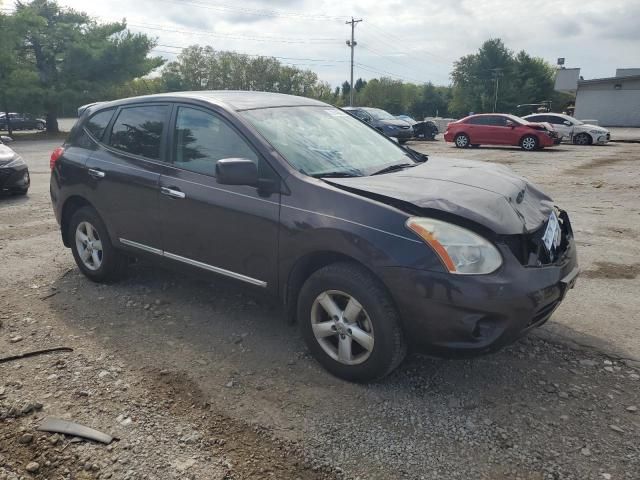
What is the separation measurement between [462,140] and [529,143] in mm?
2826

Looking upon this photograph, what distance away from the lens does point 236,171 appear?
123 inches

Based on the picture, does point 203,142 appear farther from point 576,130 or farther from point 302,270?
point 576,130

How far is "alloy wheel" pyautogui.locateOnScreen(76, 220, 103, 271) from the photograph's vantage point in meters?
4.60

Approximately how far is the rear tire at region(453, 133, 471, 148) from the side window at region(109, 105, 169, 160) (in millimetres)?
19460

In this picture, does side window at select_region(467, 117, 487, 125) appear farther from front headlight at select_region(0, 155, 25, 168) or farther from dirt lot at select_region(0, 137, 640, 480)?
dirt lot at select_region(0, 137, 640, 480)

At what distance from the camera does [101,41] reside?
3188 centimetres

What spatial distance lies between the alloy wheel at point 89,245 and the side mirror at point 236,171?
1970mm

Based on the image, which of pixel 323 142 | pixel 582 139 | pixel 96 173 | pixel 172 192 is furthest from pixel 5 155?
pixel 582 139

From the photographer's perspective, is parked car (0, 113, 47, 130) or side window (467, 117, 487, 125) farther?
parked car (0, 113, 47, 130)

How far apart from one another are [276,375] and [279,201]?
1.08 meters

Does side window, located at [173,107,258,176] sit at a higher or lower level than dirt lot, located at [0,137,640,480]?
higher

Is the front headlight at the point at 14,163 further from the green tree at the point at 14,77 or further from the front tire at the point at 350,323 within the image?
the green tree at the point at 14,77

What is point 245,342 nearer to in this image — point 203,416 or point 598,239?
point 203,416

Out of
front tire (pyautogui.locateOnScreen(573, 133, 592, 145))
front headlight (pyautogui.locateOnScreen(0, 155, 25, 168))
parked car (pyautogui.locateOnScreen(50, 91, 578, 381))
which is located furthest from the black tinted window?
front tire (pyautogui.locateOnScreen(573, 133, 592, 145))
